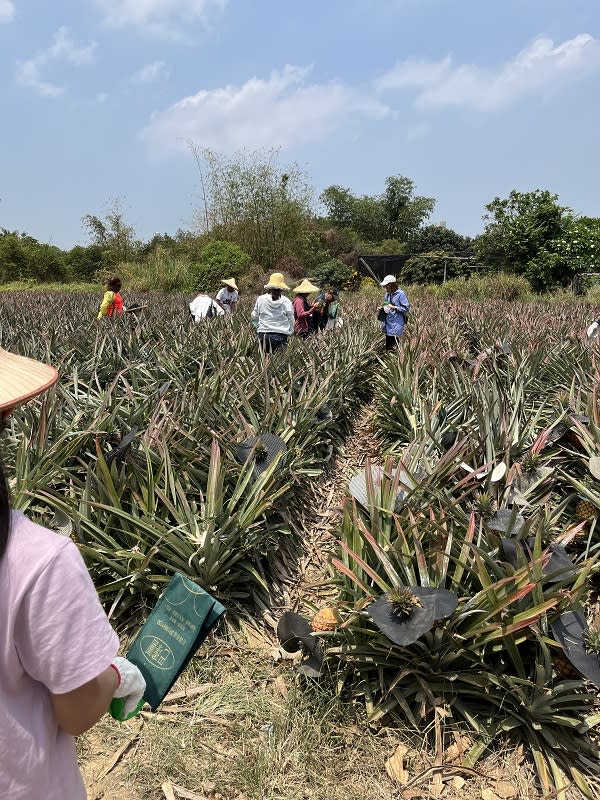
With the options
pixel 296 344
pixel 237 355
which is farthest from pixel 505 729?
pixel 296 344

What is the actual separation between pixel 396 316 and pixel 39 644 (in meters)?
6.94

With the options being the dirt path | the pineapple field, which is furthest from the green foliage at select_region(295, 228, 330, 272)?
the pineapple field

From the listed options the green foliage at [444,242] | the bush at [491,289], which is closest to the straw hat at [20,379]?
the bush at [491,289]

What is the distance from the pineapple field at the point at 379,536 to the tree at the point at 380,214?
61.5 meters

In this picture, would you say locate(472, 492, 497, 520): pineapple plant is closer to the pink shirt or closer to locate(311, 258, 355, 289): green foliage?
the pink shirt

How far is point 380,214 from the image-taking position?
208 feet

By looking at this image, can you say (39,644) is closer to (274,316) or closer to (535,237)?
(274,316)

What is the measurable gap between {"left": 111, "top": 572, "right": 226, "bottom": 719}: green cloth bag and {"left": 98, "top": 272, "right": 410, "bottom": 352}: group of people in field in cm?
413

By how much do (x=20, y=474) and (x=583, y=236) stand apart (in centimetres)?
2121

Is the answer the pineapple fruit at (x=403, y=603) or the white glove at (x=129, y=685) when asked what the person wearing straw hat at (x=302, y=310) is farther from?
the white glove at (x=129, y=685)

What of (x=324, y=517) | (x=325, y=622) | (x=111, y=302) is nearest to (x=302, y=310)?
(x=111, y=302)

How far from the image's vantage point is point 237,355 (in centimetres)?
488

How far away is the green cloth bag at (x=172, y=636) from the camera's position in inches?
45.2

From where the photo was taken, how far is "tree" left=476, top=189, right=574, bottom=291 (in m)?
20.0
